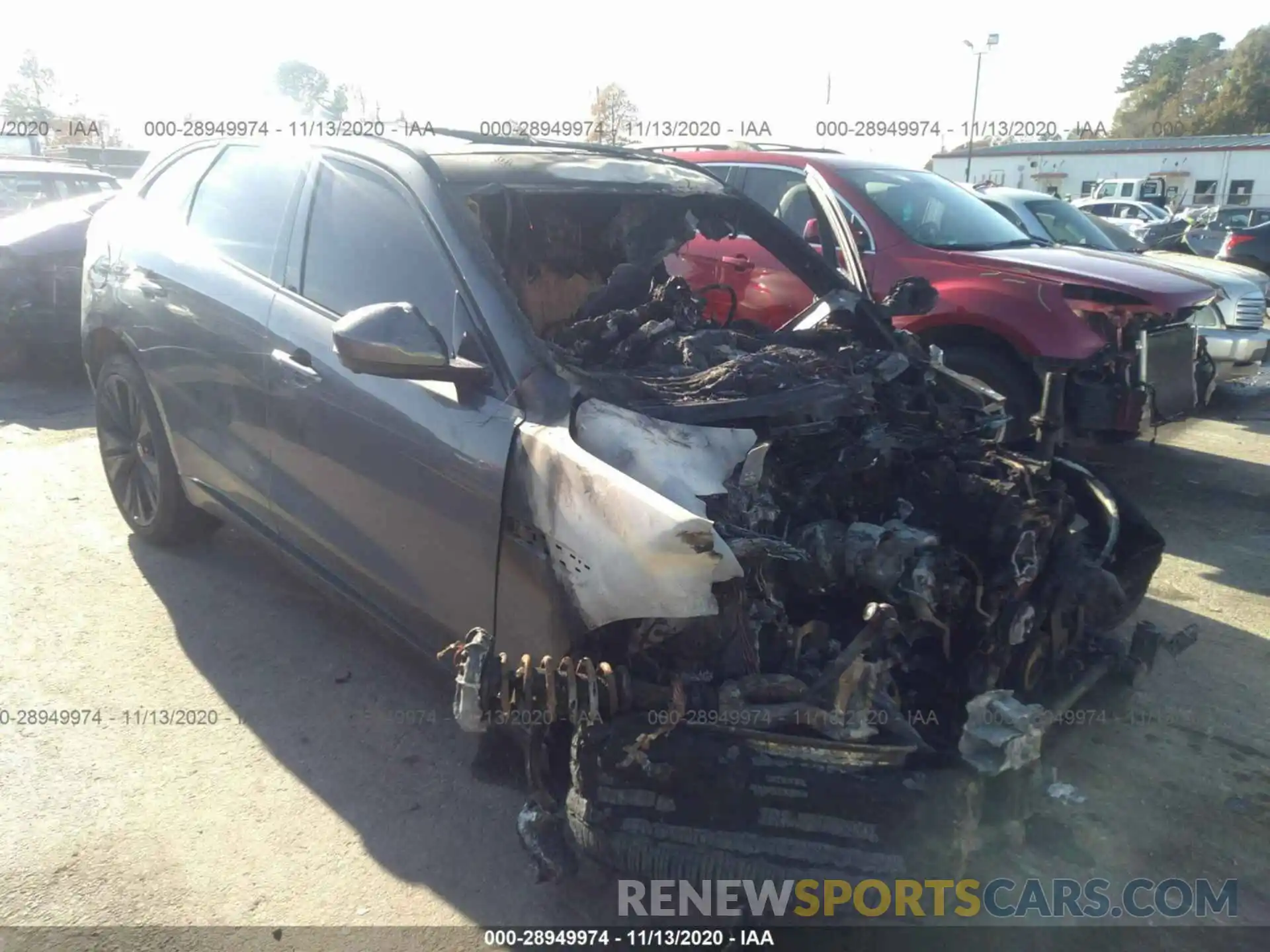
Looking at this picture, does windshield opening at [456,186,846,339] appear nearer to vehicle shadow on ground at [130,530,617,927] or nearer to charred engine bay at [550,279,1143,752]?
charred engine bay at [550,279,1143,752]

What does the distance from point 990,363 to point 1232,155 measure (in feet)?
154

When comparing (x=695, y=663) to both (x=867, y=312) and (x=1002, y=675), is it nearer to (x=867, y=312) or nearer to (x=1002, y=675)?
(x=1002, y=675)

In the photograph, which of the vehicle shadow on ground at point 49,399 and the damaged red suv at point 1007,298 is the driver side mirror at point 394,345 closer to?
the damaged red suv at point 1007,298

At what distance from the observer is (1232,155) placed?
141ft

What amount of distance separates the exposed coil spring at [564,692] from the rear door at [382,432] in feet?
1.13

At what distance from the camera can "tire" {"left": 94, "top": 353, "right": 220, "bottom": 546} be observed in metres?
4.20

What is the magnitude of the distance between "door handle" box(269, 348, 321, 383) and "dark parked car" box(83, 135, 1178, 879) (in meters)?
0.01

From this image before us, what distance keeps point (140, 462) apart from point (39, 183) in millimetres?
6875

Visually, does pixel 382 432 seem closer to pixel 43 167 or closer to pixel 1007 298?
pixel 1007 298

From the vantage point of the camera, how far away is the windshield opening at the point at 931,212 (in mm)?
5973

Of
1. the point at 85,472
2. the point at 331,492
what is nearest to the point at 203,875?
the point at 331,492

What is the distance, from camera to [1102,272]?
218 inches

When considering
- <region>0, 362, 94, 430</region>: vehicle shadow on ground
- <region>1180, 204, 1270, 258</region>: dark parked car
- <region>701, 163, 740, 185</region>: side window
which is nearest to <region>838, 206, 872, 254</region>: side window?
<region>701, 163, 740, 185</region>: side window

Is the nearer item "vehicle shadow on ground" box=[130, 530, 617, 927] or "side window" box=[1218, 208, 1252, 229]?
"vehicle shadow on ground" box=[130, 530, 617, 927]
